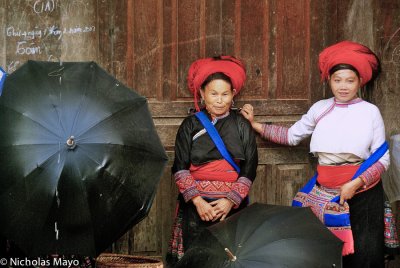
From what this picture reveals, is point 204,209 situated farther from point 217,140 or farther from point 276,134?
point 276,134

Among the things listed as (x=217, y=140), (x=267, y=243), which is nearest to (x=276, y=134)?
(x=217, y=140)

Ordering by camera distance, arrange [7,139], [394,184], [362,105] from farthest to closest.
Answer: [394,184] → [362,105] → [7,139]

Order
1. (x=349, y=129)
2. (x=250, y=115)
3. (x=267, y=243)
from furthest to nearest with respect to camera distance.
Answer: (x=250, y=115)
(x=349, y=129)
(x=267, y=243)

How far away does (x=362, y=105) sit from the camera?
5.21 meters

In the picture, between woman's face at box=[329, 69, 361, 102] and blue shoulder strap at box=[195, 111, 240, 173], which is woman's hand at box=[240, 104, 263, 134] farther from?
woman's face at box=[329, 69, 361, 102]

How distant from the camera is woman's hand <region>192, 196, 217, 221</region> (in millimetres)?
5086

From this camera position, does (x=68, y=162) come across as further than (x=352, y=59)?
No

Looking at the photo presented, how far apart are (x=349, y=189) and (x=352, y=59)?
92 cm

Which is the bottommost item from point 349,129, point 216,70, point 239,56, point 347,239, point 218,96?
point 347,239

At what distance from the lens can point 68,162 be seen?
3848mm

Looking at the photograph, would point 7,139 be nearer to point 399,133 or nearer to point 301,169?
point 301,169

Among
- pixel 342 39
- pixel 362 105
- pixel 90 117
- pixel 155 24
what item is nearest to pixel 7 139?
pixel 90 117

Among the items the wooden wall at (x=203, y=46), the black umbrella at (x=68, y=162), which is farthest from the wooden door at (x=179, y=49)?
the black umbrella at (x=68, y=162)

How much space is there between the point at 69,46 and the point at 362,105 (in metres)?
2.28
